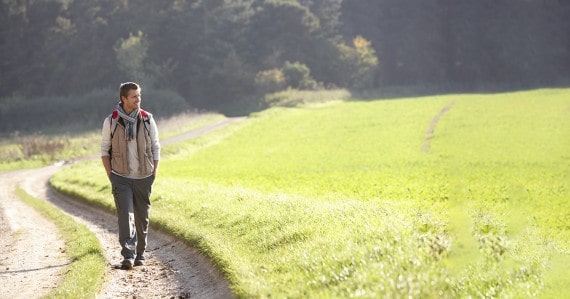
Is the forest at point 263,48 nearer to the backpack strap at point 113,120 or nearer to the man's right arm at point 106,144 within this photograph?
the man's right arm at point 106,144

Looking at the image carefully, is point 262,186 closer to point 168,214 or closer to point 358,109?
point 168,214

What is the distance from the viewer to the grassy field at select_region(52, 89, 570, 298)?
9.09 meters

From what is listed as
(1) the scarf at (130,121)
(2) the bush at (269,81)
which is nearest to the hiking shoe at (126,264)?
(1) the scarf at (130,121)

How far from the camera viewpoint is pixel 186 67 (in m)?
97.1

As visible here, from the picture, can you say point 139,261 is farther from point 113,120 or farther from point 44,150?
point 44,150

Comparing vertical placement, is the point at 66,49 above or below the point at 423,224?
above

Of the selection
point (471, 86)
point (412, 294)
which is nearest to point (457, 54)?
point (471, 86)

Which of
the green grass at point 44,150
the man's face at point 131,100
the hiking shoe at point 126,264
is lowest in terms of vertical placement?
the green grass at point 44,150

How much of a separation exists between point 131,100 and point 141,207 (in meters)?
2.06

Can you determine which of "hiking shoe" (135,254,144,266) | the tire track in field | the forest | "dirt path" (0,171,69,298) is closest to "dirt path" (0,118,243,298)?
"dirt path" (0,171,69,298)

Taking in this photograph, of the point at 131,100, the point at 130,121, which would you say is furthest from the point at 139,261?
the point at 131,100

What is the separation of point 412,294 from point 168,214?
11326 mm

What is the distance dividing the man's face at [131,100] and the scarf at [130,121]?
8cm

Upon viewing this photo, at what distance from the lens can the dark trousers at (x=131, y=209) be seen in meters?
12.8
